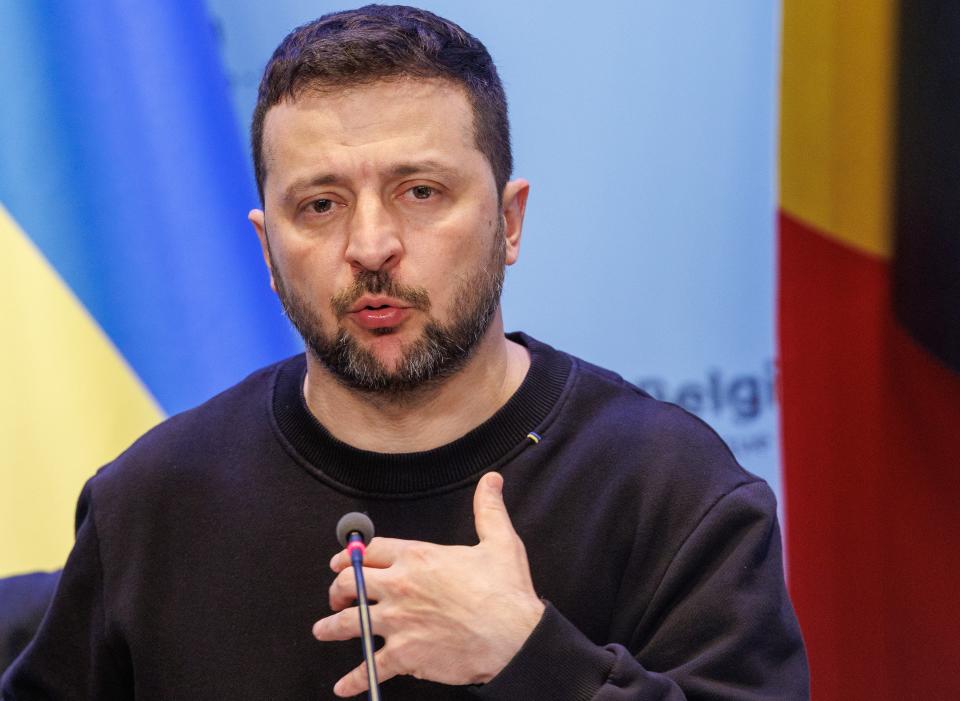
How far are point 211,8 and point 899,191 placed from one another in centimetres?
145

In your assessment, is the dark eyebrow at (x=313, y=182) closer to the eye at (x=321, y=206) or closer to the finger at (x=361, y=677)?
the eye at (x=321, y=206)

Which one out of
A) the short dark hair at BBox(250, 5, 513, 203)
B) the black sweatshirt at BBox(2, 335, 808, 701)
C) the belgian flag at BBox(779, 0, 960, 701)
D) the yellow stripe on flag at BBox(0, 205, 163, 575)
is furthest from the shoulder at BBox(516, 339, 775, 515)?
the yellow stripe on flag at BBox(0, 205, 163, 575)

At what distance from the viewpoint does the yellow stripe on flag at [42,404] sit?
2.20 m

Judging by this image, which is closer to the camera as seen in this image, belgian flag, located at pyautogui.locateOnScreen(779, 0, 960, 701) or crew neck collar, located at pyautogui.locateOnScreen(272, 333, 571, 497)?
crew neck collar, located at pyautogui.locateOnScreen(272, 333, 571, 497)

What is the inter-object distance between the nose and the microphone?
372 millimetres

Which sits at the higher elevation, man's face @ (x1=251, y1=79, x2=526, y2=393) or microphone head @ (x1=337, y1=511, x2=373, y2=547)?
man's face @ (x1=251, y1=79, x2=526, y2=393)

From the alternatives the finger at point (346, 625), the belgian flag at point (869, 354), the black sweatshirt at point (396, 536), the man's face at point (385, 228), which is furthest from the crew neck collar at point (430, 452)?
the belgian flag at point (869, 354)

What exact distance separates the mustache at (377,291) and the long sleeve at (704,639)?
451 mm

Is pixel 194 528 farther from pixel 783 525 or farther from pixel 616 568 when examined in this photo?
pixel 783 525

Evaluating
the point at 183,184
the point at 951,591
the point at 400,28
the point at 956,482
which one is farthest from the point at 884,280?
the point at 183,184

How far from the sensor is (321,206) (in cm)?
162

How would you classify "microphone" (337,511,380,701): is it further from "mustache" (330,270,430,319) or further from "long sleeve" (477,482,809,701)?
"mustache" (330,270,430,319)

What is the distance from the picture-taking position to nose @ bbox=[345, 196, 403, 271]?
5.02 feet

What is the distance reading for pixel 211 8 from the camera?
236 centimetres
